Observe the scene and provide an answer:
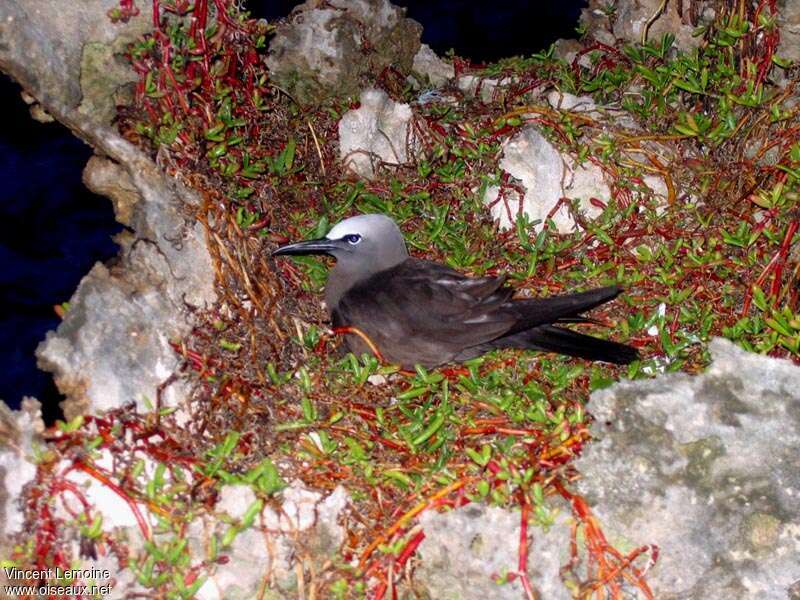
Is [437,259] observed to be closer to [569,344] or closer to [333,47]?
[569,344]

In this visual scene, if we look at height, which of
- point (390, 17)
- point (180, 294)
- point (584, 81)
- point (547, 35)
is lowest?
point (180, 294)

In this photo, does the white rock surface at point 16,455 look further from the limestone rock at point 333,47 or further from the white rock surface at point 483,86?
the white rock surface at point 483,86

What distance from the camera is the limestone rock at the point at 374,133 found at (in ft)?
20.2

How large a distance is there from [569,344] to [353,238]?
1.44 metres

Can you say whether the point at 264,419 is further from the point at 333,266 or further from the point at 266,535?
the point at 333,266

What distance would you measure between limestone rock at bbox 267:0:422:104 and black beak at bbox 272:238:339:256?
5.15ft

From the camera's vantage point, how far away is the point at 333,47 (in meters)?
6.42

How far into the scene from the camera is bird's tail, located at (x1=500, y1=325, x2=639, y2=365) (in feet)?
15.0

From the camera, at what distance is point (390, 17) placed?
21.5 feet

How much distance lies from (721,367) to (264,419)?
2.12 metres

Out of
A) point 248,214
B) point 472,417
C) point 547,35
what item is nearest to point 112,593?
A: point 472,417

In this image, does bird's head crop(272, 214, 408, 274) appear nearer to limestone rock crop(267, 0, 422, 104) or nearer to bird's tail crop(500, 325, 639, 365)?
bird's tail crop(500, 325, 639, 365)

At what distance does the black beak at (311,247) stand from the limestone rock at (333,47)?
1.57 metres

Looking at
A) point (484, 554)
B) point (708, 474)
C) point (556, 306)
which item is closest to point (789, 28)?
point (556, 306)
